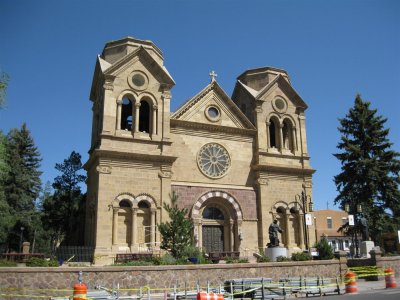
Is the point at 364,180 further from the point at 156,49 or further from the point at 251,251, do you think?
the point at 156,49

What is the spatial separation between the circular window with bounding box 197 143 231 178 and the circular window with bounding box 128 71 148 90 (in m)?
7.02

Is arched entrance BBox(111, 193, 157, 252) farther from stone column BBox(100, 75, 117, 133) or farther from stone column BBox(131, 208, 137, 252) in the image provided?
stone column BBox(100, 75, 117, 133)

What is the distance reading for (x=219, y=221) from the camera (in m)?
33.2

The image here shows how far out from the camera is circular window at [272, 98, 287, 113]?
38047 mm

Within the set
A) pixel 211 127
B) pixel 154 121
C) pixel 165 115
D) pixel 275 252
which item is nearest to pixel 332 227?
pixel 211 127

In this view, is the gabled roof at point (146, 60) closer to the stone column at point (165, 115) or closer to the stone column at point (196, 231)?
the stone column at point (165, 115)

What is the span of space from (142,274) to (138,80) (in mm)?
17587

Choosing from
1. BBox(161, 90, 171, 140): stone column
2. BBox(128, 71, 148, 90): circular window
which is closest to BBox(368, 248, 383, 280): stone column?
BBox(161, 90, 171, 140): stone column

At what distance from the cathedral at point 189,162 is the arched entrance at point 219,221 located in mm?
80

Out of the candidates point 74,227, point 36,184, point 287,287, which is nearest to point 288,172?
point 287,287

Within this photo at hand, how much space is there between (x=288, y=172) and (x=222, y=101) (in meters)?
8.50

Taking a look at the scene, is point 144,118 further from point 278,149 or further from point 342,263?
point 342,263

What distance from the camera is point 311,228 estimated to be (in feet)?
116

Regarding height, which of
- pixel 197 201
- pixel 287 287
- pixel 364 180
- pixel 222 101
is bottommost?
pixel 287 287
